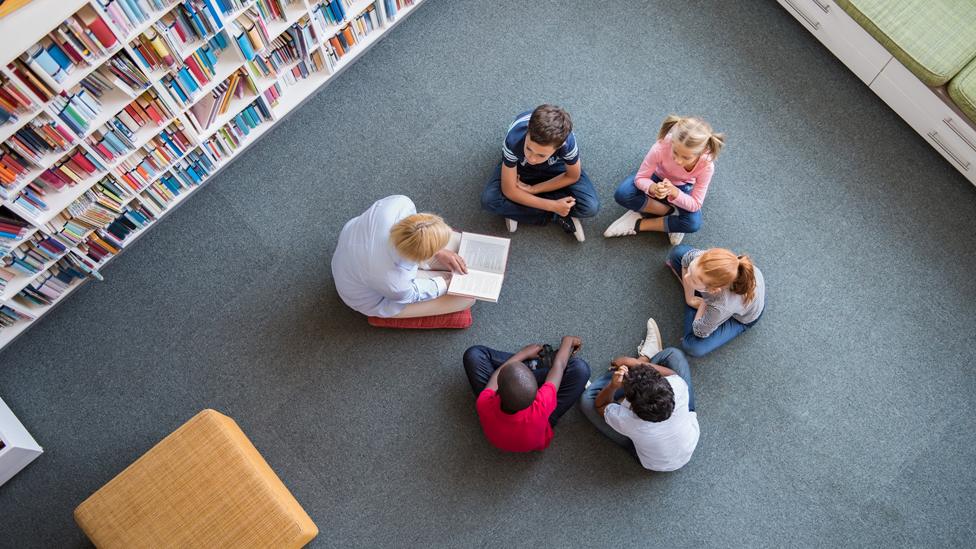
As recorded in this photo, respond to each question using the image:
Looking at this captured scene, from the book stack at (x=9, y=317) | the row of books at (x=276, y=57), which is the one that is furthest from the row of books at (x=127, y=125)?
the book stack at (x=9, y=317)

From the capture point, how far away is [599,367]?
130 inches

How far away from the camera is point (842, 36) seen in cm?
360

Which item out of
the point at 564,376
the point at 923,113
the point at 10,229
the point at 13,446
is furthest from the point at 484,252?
the point at 923,113

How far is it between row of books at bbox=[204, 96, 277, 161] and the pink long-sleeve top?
1935 mm

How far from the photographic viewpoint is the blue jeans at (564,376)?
3045 millimetres

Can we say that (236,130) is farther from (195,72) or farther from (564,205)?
(564,205)

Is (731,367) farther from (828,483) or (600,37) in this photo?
(600,37)

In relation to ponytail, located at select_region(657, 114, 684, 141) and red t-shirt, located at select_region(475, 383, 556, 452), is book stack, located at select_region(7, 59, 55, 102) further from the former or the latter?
ponytail, located at select_region(657, 114, 684, 141)

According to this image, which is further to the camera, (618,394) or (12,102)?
(618,394)

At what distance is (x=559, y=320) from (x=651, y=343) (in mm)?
460

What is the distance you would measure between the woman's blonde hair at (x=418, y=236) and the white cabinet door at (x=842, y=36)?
8.24ft

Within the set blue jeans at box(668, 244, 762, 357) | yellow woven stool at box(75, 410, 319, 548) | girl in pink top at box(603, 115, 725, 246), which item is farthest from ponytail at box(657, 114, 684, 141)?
yellow woven stool at box(75, 410, 319, 548)

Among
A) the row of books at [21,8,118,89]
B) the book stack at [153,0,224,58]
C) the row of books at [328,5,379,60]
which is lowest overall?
the row of books at [328,5,379,60]

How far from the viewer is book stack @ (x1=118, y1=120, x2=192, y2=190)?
3.00m
